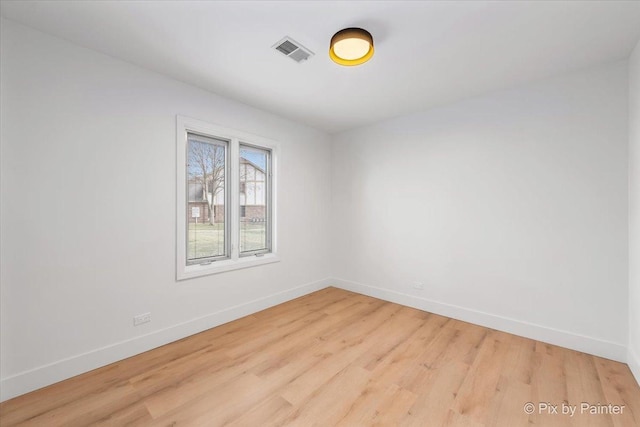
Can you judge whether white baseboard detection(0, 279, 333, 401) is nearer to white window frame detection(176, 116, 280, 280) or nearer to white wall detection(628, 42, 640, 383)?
white window frame detection(176, 116, 280, 280)

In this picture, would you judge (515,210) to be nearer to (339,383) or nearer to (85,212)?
(339,383)

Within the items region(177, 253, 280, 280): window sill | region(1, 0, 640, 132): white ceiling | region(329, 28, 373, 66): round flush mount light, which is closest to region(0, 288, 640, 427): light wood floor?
region(177, 253, 280, 280): window sill

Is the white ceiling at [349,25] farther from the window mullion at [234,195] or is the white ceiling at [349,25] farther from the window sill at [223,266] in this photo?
the window sill at [223,266]

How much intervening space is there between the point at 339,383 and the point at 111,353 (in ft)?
6.67

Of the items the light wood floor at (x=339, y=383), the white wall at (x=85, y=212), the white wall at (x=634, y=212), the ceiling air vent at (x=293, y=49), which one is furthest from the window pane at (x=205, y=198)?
the white wall at (x=634, y=212)

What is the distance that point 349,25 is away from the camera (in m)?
1.98

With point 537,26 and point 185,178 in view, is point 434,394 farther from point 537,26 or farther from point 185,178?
point 185,178

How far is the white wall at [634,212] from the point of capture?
2.13m

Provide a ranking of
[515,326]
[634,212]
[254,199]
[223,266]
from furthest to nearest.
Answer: [254,199] < [223,266] < [515,326] < [634,212]

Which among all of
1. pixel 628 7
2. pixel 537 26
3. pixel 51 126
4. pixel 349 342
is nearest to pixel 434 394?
pixel 349 342

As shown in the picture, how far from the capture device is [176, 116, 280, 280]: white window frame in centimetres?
282

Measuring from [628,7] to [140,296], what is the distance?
4.47 meters

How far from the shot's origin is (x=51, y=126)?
2090 mm

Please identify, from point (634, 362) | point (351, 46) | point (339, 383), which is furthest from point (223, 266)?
point (634, 362)
